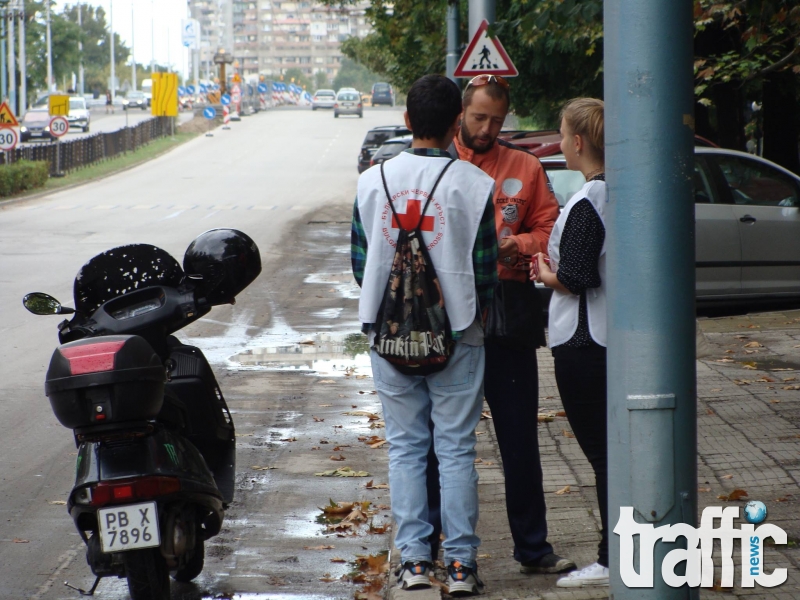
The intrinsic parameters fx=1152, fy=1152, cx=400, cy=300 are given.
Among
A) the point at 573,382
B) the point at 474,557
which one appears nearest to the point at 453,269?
the point at 573,382

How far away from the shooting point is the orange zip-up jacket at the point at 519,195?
14.8 feet

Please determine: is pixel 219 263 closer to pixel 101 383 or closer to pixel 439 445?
pixel 101 383

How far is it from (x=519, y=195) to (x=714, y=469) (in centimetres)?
214

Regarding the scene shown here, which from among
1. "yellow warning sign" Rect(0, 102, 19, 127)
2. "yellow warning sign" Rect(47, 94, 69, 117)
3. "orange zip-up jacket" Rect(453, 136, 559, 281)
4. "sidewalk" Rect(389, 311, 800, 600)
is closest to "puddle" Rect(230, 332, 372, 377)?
"sidewalk" Rect(389, 311, 800, 600)

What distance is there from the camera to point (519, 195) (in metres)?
4.51

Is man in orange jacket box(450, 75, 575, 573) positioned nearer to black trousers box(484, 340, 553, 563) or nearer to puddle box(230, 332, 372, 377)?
black trousers box(484, 340, 553, 563)

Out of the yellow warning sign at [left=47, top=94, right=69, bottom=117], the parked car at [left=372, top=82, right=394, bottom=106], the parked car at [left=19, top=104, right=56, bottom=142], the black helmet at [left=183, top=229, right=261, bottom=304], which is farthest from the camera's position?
the parked car at [left=372, top=82, right=394, bottom=106]

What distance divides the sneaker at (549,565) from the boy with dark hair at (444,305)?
334 millimetres

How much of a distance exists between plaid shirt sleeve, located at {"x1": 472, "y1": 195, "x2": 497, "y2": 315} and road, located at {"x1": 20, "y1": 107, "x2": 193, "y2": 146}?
61.0 meters


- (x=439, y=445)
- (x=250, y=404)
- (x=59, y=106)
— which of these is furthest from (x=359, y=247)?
(x=59, y=106)

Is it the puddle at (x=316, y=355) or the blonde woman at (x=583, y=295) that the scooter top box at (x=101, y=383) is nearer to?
the blonde woman at (x=583, y=295)

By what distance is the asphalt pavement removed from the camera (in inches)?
188

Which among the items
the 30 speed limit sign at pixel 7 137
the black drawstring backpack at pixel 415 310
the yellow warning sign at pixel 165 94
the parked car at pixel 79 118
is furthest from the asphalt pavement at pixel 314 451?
the parked car at pixel 79 118

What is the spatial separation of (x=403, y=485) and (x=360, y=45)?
41.2 meters
